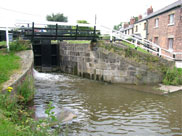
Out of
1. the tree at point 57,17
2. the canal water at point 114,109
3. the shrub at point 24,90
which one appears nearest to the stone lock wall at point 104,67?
the canal water at point 114,109

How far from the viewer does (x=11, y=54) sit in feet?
30.7

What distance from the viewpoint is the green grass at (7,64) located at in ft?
22.5

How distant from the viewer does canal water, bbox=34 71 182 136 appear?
5656mm

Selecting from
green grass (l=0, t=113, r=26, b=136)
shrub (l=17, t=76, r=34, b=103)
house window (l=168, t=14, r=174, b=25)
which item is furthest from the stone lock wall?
green grass (l=0, t=113, r=26, b=136)

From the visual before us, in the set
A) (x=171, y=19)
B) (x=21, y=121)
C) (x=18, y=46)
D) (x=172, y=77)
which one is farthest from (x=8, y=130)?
(x=171, y=19)

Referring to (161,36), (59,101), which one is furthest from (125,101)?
(161,36)

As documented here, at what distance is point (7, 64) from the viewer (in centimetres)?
787

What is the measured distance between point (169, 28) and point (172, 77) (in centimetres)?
821

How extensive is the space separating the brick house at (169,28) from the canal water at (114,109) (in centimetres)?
814

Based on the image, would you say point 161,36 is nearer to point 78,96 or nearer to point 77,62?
point 77,62

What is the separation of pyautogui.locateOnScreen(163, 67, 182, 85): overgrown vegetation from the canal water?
4.10ft

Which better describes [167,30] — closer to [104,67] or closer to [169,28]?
[169,28]

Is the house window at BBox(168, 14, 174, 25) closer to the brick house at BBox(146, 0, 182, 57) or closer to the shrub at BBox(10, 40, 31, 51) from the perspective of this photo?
the brick house at BBox(146, 0, 182, 57)

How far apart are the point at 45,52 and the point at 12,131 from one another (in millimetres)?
12947
